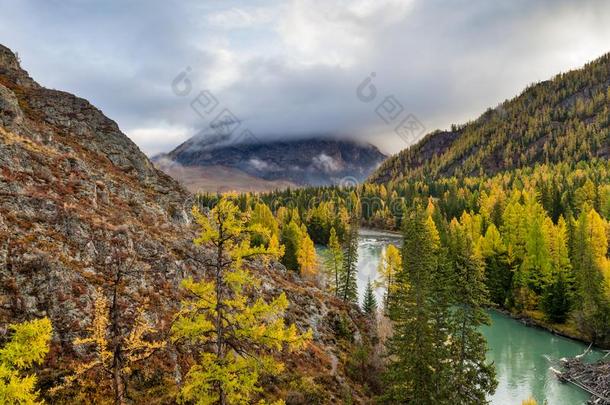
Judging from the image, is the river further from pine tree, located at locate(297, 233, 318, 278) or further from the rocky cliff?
pine tree, located at locate(297, 233, 318, 278)

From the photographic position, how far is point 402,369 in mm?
28141

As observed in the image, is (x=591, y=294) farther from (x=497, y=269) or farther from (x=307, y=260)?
(x=307, y=260)

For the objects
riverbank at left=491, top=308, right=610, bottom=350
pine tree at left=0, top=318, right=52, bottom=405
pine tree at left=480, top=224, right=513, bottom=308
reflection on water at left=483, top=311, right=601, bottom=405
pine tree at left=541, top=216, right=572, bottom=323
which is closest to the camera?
pine tree at left=0, top=318, right=52, bottom=405

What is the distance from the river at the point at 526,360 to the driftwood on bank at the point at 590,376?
2.62 feet

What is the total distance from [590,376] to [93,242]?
1952 inches

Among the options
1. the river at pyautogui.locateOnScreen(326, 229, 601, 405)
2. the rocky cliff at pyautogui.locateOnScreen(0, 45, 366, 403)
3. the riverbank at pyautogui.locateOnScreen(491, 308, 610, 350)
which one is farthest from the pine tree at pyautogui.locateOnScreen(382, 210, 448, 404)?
the riverbank at pyautogui.locateOnScreen(491, 308, 610, 350)

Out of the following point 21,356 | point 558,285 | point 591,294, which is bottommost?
point 591,294

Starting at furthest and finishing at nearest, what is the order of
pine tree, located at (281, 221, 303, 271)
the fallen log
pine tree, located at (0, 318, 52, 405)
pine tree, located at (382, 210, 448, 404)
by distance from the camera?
pine tree, located at (281, 221, 303, 271), the fallen log, pine tree, located at (382, 210, 448, 404), pine tree, located at (0, 318, 52, 405)

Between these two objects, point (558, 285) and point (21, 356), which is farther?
point (558, 285)

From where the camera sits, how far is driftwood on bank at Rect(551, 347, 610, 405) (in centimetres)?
4098

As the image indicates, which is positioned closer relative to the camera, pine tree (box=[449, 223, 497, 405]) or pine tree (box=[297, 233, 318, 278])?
pine tree (box=[449, 223, 497, 405])

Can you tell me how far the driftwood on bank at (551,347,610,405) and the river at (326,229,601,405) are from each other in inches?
31.4

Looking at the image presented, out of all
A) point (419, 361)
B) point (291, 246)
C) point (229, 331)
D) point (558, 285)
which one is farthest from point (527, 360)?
point (229, 331)

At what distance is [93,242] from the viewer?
29594 mm
